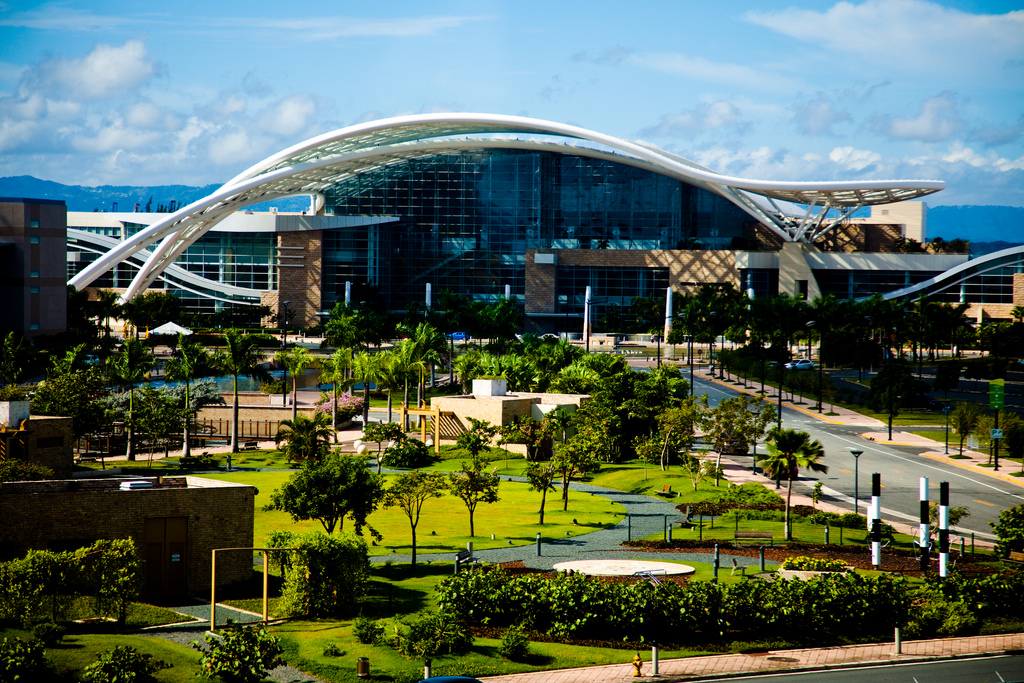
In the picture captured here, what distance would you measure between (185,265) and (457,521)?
107m

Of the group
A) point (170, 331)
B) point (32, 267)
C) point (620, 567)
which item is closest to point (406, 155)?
point (170, 331)

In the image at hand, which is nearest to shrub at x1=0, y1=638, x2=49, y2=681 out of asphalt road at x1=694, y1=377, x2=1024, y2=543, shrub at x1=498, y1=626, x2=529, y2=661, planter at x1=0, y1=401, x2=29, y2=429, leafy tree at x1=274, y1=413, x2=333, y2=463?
shrub at x1=498, y1=626, x2=529, y2=661

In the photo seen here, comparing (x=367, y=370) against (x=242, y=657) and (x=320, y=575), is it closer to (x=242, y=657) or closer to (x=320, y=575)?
(x=320, y=575)

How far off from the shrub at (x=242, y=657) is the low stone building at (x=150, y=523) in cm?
674

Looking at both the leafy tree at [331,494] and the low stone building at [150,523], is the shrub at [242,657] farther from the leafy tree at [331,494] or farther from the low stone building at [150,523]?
the leafy tree at [331,494]

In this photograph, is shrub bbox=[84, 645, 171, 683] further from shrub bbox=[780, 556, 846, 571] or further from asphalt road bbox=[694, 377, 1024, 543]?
asphalt road bbox=[694, 377, 1024, 543]

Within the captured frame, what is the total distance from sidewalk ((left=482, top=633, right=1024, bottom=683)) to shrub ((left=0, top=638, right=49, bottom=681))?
29.9 ft

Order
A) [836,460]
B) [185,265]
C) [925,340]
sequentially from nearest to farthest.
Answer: [836,460]
[925,340]
[185,265]

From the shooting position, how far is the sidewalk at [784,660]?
2095cm

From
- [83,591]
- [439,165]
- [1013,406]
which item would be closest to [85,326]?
[439,165]

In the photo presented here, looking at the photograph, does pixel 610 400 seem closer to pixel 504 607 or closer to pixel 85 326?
pixel 504 607

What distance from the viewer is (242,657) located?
766 inches

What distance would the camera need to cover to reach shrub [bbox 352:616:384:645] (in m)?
22.6

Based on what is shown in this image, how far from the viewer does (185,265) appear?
13288 centimetres
